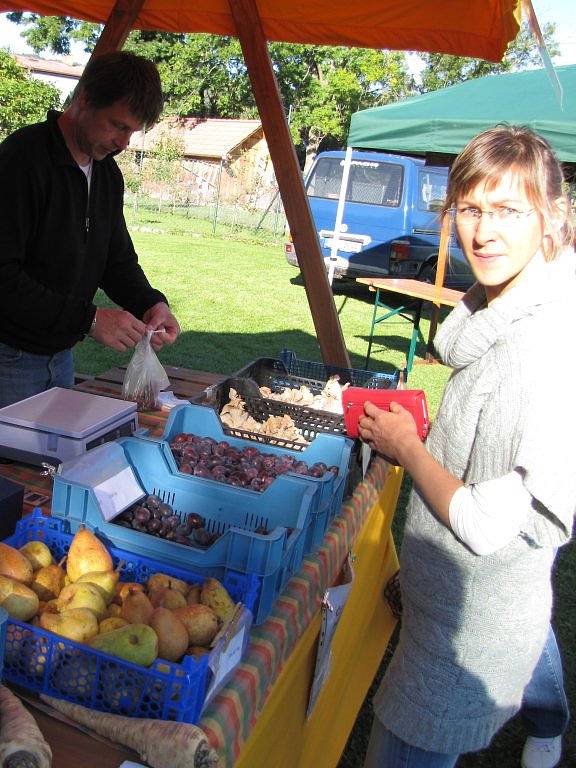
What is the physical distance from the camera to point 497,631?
56.2 inches

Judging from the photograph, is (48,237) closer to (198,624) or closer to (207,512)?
(207,512)

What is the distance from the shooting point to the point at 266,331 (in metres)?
8.55

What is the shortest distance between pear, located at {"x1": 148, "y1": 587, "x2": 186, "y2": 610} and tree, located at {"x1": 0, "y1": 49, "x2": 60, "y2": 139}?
1970 centimetres

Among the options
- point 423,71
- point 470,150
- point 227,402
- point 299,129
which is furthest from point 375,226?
point 423,71

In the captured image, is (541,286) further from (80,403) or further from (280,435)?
(80,403)

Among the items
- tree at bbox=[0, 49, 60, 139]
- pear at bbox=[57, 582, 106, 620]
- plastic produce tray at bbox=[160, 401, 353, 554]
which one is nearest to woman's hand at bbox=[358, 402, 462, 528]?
plastic produce tray at bbox=[160, 401, 353, 554]

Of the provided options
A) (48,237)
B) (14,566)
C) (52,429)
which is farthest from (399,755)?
(48,237)

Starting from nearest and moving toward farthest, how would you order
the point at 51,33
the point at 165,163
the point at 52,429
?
the point at 52,429 < the point at 165,163 < the point at 51,33

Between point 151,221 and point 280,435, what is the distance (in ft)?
58.6

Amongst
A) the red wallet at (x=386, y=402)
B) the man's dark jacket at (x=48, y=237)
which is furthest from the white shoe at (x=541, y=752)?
the man's dark jacket at (x=48, y=237)

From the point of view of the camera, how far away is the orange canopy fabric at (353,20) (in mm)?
2930

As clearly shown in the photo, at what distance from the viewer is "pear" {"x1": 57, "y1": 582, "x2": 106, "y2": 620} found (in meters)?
1.16

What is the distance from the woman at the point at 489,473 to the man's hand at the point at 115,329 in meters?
1.08

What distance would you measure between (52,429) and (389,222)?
954 centimetres
